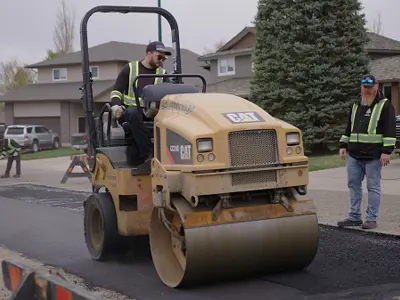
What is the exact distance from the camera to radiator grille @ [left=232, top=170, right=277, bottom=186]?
17.8 feet

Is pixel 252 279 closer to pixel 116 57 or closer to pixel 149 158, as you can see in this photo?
pixel 149 158

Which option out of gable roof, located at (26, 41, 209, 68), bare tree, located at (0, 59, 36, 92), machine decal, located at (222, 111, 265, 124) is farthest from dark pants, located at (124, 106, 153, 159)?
bare tree, located at (0, 59, 36, 92)

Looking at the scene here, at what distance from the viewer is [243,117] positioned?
559 cm

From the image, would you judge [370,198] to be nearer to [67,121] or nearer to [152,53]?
[152,53]

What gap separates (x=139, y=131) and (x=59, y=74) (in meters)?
38.6

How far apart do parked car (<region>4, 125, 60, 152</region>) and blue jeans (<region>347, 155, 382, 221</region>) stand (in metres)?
28.4

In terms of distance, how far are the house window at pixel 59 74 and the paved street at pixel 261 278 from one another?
3199 cm

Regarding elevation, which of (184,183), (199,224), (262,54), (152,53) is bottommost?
(199,224)

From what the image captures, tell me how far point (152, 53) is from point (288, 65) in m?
15.4

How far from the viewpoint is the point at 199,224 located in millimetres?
5344

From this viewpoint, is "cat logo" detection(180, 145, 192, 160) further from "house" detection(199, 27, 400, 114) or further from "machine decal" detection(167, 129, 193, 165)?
"house" detection(199, 27, 400, 114)

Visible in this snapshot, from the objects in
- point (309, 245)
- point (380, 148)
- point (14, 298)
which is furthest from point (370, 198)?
point (14, 298)

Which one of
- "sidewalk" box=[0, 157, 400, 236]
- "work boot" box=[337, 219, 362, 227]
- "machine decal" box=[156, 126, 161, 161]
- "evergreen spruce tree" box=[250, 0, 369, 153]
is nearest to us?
"machine decal" box=[156, 126, 161, 161]

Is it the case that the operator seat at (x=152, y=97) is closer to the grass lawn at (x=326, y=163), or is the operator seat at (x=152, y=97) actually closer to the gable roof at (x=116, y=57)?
the grass lawn at (x=326, y=163)
